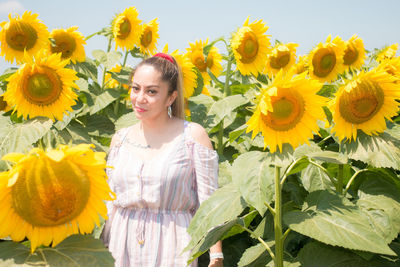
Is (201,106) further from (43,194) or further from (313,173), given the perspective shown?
(43,194)

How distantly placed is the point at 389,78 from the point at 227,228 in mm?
1058

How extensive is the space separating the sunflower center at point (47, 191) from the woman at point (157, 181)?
115 cm

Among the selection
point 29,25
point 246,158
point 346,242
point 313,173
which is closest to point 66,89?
point 29,25

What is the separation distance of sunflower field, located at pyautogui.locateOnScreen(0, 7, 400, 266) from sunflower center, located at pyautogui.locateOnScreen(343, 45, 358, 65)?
18.6 inches

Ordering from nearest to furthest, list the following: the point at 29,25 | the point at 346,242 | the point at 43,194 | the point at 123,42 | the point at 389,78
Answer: the point at 43,194 < the point at 346,242 < the point at 389,78 < the point at 29,25 < the point at 123,42

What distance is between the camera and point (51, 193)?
3.49ft

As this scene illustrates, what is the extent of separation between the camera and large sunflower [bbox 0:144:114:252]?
1.06 metres

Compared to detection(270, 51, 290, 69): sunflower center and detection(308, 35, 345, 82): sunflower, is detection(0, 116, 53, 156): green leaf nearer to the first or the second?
detection(270, 51, 290, 69): sunflower center

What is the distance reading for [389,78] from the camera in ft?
6.91

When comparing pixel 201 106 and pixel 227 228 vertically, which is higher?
pixel 201 106

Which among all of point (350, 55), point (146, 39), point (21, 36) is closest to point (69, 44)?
point (21, 36)

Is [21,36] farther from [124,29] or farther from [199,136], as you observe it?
[199,136]

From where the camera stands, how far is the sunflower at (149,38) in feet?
14.2

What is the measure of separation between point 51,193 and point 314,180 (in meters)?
1.71
